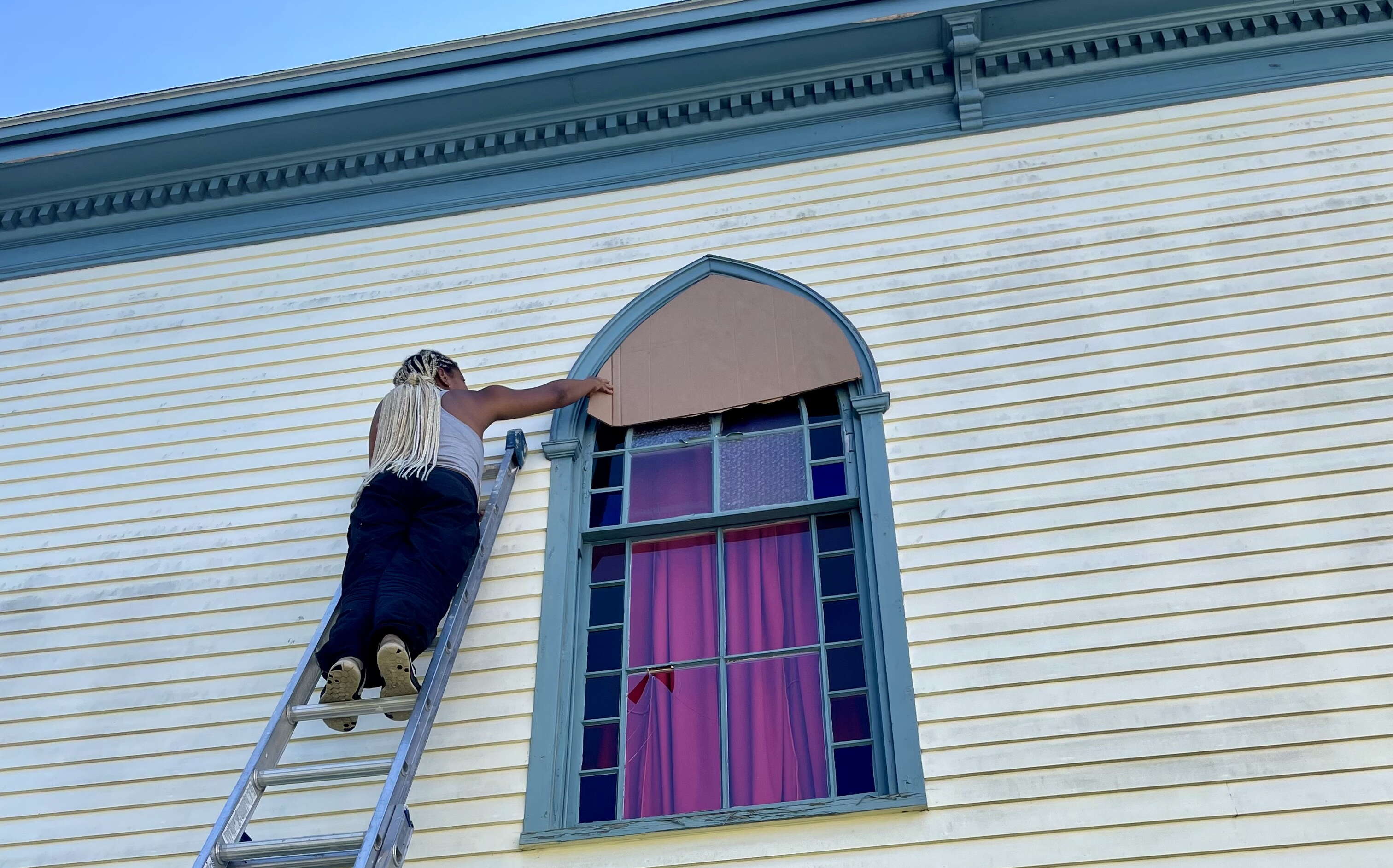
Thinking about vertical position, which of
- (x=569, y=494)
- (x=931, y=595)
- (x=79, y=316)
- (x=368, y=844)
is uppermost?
(x=79, y=316)

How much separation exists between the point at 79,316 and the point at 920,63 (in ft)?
18.2

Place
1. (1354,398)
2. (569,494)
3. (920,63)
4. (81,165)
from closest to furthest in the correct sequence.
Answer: (1354,398), (569,494), (920,63), (81,165)

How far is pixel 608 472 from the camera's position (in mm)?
6828

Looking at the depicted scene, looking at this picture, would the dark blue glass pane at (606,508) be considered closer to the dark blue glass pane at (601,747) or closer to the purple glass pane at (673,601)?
the purple glass pane at (673,601)

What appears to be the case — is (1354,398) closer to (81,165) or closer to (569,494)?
(569,494)

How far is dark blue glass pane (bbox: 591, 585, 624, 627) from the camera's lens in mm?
6250

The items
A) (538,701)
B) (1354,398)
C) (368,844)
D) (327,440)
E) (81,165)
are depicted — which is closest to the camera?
Result: (368,844)

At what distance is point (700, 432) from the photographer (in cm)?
687

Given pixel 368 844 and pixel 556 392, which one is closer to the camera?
pixel 368 844

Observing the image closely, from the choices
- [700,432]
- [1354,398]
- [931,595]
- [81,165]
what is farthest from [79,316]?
[1354,398]

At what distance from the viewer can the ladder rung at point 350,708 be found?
5.04 meters

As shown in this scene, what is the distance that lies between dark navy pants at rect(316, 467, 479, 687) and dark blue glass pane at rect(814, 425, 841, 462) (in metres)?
1.27

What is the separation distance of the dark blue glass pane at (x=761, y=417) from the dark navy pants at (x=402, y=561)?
1569 mm

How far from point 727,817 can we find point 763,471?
1.96m
